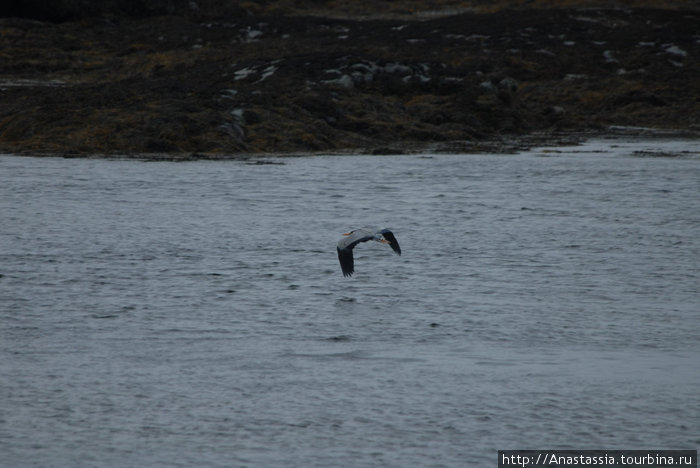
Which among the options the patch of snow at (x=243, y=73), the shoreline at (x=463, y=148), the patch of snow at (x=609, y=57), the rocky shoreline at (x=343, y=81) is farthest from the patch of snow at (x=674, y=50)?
the patch of snow at (x=243, y=73)

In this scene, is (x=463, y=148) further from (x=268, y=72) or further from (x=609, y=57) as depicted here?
(x=609, y=57)

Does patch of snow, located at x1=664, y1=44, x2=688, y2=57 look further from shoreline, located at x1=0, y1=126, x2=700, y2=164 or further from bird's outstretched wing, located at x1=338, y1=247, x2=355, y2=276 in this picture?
bird's outstretched wing, located at x1=338, y1=247, x2=355, y2=276

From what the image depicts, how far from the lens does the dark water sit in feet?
18.7

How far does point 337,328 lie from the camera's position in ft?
26.3

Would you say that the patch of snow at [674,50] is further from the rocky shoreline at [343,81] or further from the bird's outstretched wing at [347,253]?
the bird's outstretched wing at [347,253]

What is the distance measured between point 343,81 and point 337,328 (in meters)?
20.7

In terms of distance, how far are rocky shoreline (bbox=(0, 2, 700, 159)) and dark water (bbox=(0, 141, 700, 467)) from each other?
7.18m

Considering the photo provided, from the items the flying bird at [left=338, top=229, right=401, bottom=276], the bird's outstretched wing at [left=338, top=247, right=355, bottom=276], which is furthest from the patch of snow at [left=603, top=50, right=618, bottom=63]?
the bird's outstretched wing at [left=338, top=247, right=355, bottom=276]

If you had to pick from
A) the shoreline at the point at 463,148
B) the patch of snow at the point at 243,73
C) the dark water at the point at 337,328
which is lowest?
the shoreline at the point at 463,148

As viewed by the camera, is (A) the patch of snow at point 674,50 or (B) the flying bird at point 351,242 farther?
(A) the patch of snow at point 674,50

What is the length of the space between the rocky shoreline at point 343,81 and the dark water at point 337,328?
718cm

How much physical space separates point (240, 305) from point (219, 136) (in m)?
13.7

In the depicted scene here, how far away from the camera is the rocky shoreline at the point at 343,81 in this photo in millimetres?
22781

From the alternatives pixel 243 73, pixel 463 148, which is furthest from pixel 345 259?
pixel 243 73
